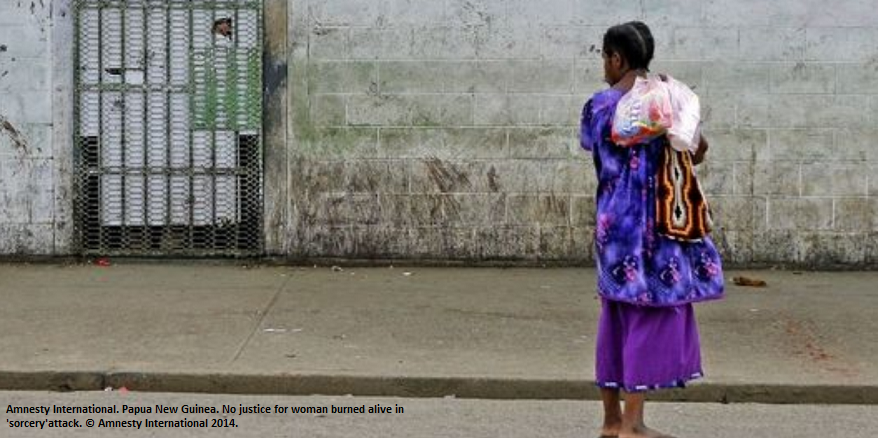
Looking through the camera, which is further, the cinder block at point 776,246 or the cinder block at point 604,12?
the cinder block at point 776,246

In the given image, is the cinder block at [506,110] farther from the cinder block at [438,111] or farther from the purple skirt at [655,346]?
the purple skirt at [655,346]

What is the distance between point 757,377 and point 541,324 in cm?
180

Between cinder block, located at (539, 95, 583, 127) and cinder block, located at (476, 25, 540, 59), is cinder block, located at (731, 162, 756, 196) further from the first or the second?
cinder block, located at (476, 25, 540, 59)

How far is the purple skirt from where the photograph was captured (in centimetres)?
518

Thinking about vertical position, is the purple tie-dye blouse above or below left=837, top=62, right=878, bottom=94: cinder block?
below

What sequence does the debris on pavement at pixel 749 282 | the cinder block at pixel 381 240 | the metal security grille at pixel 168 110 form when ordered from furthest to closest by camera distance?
1. the cinder block at pixel 381 240
2. the metal security grille at pixel 168 110
3. the debris on pavement at pixel 749 282

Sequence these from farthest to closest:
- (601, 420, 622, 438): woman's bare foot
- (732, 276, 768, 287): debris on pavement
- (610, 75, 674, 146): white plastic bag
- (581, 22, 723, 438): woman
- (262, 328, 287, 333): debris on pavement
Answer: (732, 276, 768, 287): debris on pavement
(262, 328, 287, 333): debris on pavement
(601, 420, 622, 438): woman's bare foot
(581, 22, 723, 438): woman
(610, 75, 674, 146): white plastic bag

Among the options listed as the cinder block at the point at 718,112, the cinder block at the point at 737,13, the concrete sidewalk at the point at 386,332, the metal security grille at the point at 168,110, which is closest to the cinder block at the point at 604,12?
the cinder block at the point at 737,13

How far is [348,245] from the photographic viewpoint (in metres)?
10.7

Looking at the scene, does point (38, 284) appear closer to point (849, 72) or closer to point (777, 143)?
point (777, 143)

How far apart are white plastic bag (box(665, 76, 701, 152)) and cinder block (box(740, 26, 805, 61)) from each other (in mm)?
5545

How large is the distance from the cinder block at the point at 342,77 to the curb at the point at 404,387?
409 cm

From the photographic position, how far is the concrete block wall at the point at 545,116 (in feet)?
34.5

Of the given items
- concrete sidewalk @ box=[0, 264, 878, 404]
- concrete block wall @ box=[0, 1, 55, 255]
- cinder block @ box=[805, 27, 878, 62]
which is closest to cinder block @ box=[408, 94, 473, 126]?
concrete sidewalk @ box=[0, 264, 878, 404]
